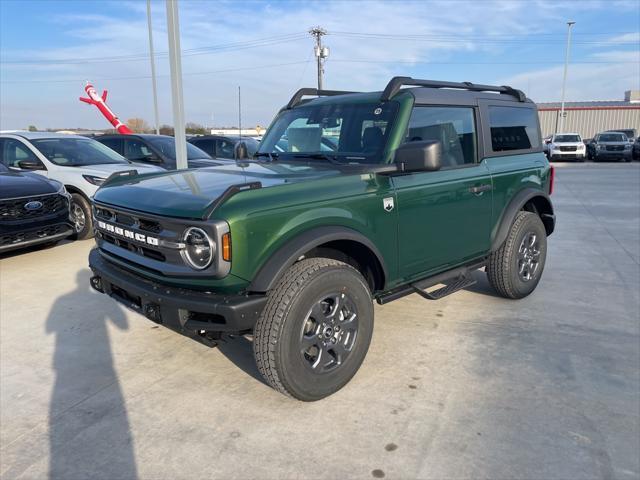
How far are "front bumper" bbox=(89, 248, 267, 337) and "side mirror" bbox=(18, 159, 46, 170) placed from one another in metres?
5.86

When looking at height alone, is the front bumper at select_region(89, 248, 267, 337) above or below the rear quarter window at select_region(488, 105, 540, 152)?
below

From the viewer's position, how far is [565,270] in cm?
599

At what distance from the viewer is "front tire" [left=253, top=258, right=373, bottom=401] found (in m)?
2.82

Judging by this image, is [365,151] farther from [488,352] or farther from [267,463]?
[267,463]

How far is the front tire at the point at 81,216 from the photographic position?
25.5ft

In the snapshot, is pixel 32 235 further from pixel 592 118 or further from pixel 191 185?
pixel 592 118

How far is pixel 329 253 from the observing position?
3.43 meters

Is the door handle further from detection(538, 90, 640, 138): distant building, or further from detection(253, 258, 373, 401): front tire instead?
detection(538, 90, 640, 138): distant building

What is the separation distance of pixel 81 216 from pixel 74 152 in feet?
4.26

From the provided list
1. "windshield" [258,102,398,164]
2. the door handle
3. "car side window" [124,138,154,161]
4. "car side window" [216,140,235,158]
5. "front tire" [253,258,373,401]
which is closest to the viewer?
"front tire" [253,258,373,401]

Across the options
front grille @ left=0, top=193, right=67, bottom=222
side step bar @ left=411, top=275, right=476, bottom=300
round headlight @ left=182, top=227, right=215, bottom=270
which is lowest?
side step bar @ left=411, top=275, right=476, bottom=300

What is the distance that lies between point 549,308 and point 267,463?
3.28 metres

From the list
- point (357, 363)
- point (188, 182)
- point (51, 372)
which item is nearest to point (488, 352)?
point (357, 363)

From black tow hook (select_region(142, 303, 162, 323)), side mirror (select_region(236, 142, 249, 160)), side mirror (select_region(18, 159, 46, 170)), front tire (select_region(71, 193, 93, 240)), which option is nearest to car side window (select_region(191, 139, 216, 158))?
side mirror (select_region(18, 159, 46, 170))
